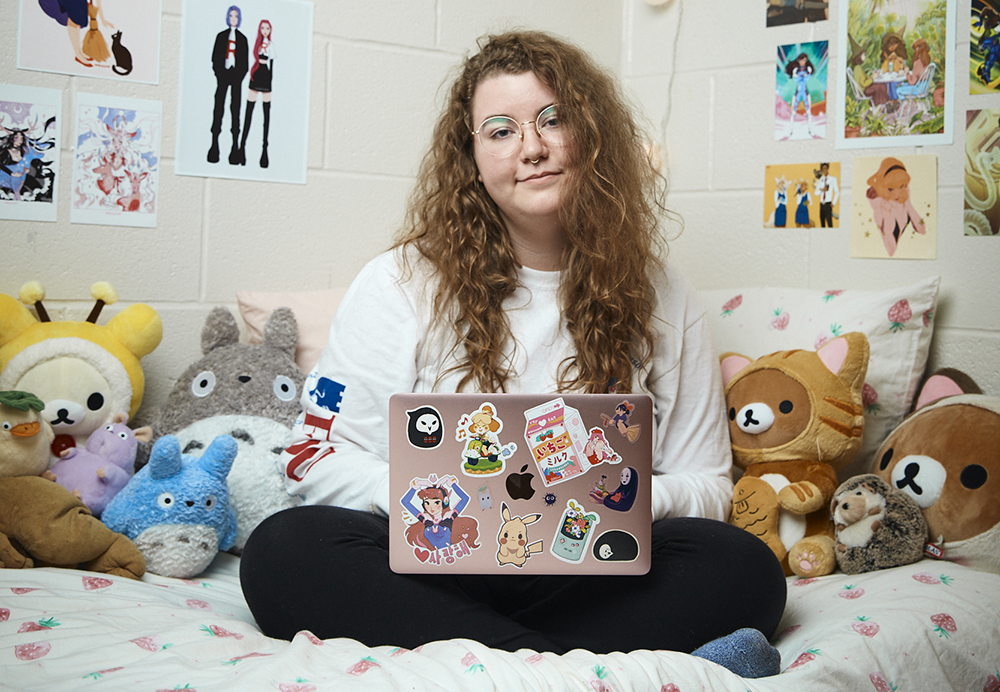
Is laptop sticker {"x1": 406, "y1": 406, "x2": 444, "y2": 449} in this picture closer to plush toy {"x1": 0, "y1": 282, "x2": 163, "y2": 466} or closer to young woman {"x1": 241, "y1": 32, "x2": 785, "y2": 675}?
young woman {"x1": 241, "y1": 32, "x2": 785, "y2": 675}

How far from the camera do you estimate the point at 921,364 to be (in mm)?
1483

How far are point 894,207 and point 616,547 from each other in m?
1.09

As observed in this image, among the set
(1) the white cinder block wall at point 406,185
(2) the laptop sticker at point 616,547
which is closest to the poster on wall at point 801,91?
(1) the white cinder block wall at point 406,185

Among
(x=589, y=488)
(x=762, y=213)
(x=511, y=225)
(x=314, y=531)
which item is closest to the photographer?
(x=589, y=488)

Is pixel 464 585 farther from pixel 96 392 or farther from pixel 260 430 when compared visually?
pixel 96 392

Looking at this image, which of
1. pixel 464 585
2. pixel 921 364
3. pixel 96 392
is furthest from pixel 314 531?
pixel 921 364

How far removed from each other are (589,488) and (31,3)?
1.35m

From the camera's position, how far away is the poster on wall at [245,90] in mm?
1601

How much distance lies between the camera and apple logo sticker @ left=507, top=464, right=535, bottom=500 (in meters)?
0.90

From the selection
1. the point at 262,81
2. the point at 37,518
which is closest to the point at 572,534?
the point at 37,518

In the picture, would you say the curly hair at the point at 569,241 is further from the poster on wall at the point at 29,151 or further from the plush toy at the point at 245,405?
the poster on wall at the point at 29,151

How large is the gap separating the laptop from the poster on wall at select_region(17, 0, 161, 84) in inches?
42.0

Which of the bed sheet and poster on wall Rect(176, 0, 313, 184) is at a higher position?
poster on wall Rect(176, 0, 313, 184)

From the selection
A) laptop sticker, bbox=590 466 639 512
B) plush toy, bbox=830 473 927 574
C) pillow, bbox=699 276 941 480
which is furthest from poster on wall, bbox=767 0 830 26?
laptop sticker, bbox=590 466 639 512
